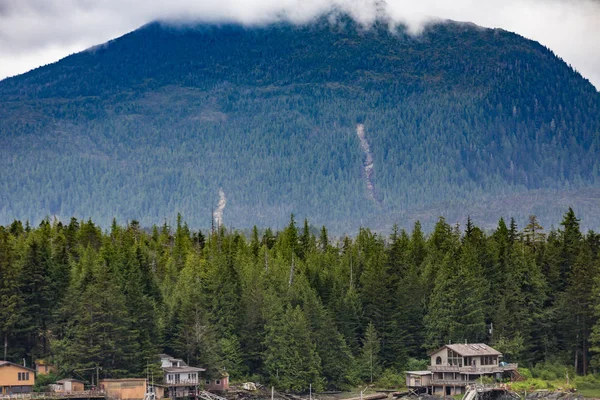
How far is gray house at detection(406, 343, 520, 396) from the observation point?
416 ft

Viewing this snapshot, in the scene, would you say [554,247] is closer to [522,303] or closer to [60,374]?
[522,303]

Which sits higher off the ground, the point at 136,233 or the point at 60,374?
the point at 136,233

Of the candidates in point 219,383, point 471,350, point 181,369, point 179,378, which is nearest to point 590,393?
point 471,350

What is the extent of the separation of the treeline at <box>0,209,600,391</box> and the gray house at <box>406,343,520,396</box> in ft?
17.5

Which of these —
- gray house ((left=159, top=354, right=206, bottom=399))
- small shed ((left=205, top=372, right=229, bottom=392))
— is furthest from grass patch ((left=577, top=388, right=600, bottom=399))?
gray house ((left=159, top=354, right=206, bottom=399))

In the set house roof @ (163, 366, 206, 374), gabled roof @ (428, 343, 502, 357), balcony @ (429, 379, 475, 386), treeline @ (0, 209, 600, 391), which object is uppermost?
treeline @ (0, 209, 600, 391)

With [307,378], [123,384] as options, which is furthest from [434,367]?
[123,384]

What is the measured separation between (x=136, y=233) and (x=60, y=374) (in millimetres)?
73590

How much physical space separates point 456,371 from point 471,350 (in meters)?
2.74

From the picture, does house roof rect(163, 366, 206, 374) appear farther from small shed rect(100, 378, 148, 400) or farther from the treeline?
small shed rect(100, 378, 148, 400)

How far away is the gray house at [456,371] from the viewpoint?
12675 centimetres

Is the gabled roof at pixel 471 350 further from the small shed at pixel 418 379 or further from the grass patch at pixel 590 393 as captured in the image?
the grass patch at pixel 590 393

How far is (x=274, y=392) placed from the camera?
12281cm

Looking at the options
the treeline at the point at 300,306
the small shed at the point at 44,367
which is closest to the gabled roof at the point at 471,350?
the treeline at the point at 300,306
